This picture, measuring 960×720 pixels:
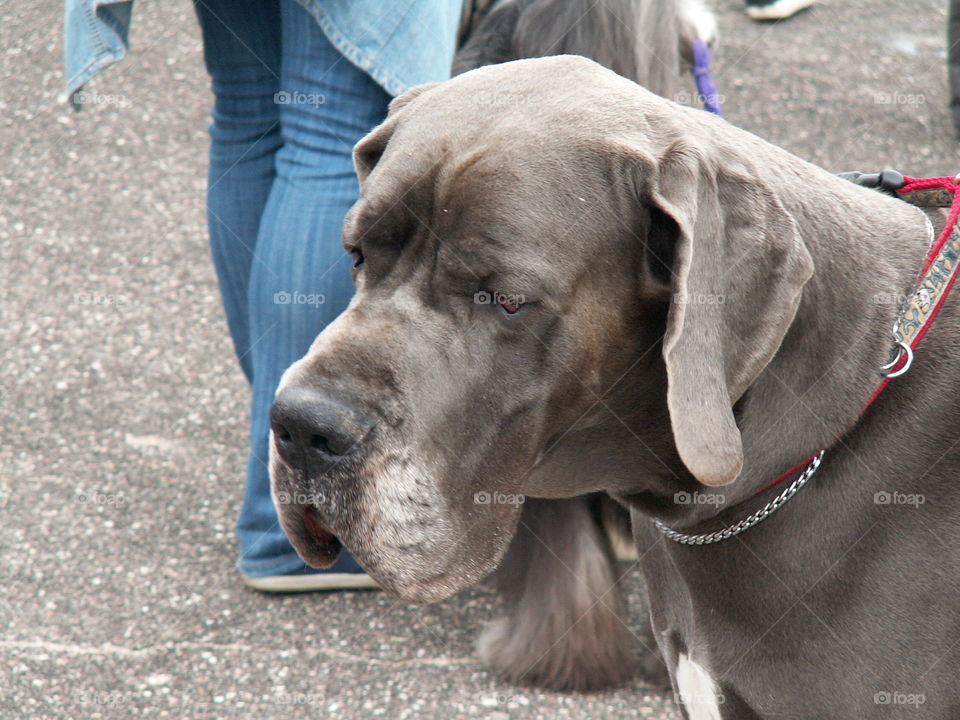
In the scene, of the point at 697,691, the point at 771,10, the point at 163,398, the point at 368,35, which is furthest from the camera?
the point at 771,10

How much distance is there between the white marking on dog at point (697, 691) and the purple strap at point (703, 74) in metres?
1.68

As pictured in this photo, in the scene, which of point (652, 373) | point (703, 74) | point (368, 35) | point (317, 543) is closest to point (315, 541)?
point (317, 543)

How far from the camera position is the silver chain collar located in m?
2.15

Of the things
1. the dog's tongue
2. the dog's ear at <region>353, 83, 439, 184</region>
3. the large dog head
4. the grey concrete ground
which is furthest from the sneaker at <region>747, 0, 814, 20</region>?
the dog's tongue

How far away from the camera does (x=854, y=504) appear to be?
213cm

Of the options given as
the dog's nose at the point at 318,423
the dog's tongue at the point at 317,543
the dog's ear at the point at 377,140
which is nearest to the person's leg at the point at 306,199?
the dog's ear at the point at 377,140

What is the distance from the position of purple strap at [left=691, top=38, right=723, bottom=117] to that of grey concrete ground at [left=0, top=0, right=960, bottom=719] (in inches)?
62.9

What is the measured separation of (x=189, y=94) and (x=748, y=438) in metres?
5.35

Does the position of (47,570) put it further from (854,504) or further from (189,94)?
(189,94)

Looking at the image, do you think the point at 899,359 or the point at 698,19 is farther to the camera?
the point at 698,19

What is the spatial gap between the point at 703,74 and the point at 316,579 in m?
2.00

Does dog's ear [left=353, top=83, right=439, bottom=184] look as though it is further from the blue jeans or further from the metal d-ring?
the metal d-ring

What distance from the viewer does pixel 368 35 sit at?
117 inches

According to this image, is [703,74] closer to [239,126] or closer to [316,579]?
[239,126]
